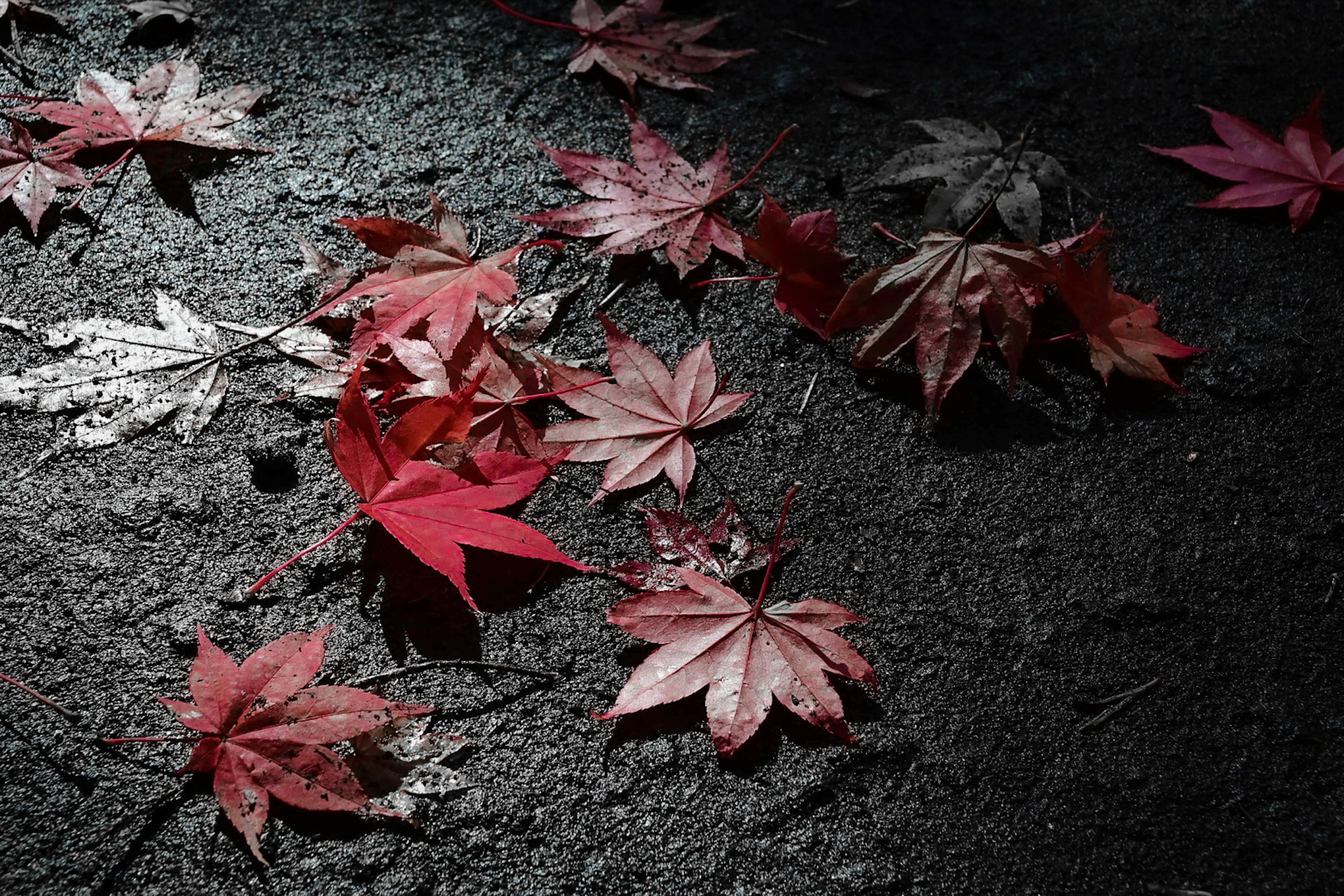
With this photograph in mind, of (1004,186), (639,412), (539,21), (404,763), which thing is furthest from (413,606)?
(539,21)

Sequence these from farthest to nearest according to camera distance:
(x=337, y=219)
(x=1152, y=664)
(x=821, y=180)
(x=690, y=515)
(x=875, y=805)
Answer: (x=821, y=180)
(x=337, y=219)
(x=690, y=515)
(x=1152, y=664)
(x=875, y=805)

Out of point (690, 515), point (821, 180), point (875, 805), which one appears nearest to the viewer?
point (875, 805)

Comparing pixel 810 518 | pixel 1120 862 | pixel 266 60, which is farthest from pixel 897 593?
pixel 266 60

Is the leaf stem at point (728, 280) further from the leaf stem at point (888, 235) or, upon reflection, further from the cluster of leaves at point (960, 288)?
the leaf stem at point (888, 235)

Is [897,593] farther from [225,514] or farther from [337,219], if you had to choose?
[337,219]

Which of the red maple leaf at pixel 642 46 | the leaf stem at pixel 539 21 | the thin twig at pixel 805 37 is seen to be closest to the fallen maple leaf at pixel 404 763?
the red maple leaf at pixel 642 46
